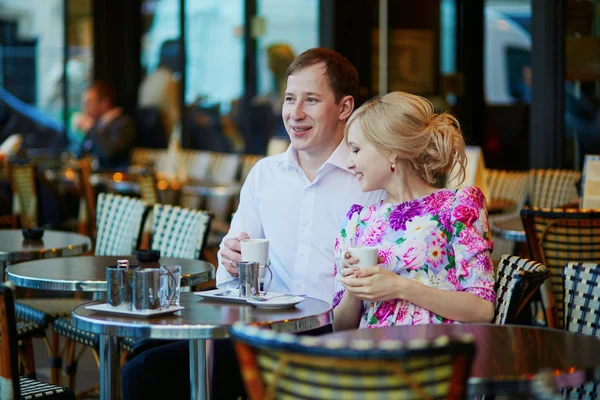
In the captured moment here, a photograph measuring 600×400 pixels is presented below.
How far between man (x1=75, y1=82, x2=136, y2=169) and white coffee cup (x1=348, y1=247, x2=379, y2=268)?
28.6 ft

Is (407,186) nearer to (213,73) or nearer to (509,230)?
(509,230)

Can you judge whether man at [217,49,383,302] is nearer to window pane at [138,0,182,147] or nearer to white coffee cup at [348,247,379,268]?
white coffee cup at [348,247,379,268]

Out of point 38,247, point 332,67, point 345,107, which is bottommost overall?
point 38,247

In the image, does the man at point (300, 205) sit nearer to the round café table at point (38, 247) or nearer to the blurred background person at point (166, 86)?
the round café table at point (38, 247)

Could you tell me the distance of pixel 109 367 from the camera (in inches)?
123

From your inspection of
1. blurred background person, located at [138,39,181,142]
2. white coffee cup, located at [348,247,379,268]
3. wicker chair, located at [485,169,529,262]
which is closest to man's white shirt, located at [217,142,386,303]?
white coffee cup, located at [348,247,379,268]

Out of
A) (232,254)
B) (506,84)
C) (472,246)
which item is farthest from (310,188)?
(506,84)

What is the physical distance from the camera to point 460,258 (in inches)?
103

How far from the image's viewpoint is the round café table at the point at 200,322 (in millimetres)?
2393

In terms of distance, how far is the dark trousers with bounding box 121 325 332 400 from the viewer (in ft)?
9.94

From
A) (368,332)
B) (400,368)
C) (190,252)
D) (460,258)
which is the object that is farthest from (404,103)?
(190,252)

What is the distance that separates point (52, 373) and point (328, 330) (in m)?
1.76

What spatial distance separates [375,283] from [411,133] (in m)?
0.48

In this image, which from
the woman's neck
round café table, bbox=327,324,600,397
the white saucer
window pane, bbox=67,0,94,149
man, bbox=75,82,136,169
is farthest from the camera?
window pane, bbox=67,0,94,149
